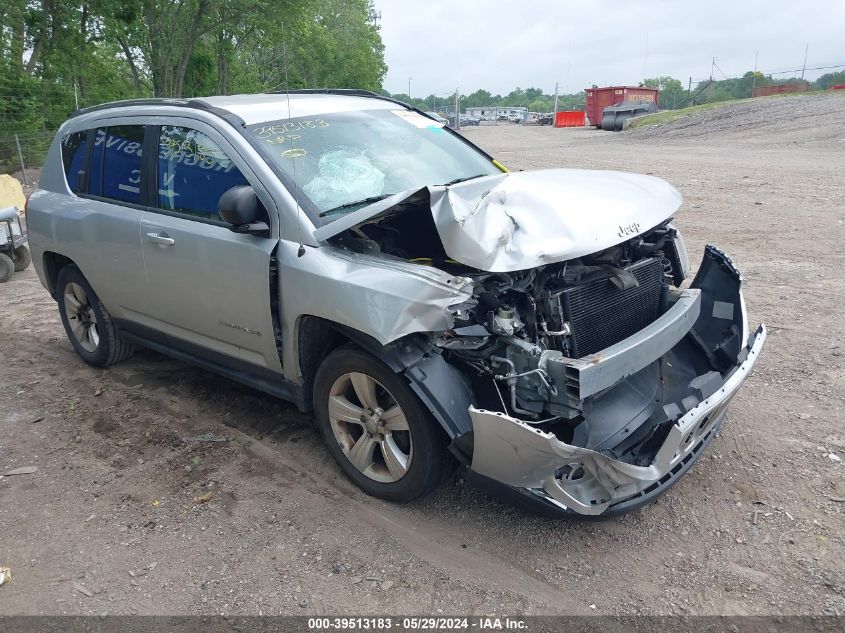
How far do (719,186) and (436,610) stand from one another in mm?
11840

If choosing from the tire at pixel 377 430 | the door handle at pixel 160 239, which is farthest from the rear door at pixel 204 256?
the tire at pixel 377 430

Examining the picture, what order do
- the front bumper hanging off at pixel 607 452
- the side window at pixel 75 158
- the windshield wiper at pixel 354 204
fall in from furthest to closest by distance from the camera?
the side window at pixel 75 158 → the windshield wiper at pixel 354 204 → the front bumper hanging off at pixel 607 452

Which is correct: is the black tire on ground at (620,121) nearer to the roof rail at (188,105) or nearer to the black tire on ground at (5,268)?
the black tire on ground at (5,268)

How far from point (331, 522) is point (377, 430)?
512mm

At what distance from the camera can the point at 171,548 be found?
10.8ft

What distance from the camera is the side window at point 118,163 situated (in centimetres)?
448

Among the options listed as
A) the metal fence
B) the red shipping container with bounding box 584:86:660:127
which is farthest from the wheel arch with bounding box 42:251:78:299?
the red shipping container with bounding box 584:86:660:127

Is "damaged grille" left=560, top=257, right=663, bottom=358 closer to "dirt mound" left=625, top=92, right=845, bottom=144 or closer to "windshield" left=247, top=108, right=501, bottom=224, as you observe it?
"windshield" left=247, top=108, right=501, bottom=224

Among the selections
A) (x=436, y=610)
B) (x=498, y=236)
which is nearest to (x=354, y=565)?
(x=436, y=610)

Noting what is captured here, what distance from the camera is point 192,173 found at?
13.4 feet

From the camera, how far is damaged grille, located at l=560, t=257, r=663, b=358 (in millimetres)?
3154

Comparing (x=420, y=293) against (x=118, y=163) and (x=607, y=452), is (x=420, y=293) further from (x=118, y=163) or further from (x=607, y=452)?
(x=118, y=163)

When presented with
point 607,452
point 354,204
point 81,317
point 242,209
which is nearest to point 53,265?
point 81,317

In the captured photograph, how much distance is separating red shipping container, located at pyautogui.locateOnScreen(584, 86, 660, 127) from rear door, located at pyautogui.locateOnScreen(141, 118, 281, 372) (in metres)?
39.9
